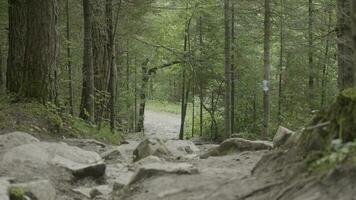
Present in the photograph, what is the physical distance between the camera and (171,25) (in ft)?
85.9

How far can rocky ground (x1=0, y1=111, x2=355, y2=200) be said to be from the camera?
14.0ft

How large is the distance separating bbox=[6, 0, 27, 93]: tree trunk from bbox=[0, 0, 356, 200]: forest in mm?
23

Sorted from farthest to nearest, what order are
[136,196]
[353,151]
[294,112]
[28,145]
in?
[294,112], [28,145], [136,196], [353,151]

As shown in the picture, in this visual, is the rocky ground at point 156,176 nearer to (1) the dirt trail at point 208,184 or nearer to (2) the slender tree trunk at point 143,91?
(1) the dirt trail at point 208,184

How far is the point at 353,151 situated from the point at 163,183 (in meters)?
2.35

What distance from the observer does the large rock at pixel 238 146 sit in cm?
794

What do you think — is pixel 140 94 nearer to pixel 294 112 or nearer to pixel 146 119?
pixel 146 119

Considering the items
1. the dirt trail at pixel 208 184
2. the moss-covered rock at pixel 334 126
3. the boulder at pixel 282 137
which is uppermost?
the moss-covered rock at pixel 334 126

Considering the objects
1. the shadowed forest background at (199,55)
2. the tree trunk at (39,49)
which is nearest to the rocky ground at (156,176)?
the tree trunk at (39,49)

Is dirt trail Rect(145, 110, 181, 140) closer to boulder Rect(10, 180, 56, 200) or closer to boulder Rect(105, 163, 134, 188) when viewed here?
boulder Rect(105, 163, 134, 188)

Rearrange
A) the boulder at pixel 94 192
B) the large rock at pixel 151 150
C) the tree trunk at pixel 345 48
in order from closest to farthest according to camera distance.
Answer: the boulder at pixel 94 192 → the large rock at pixel 151 150 → the tree trunk at pixel 345 48

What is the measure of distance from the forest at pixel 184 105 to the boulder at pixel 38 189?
0.01 metres

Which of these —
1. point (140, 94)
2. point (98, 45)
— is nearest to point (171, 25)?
point (140, 94)

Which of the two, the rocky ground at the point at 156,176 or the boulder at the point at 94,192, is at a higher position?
the rocky ground at the point at 156,176
